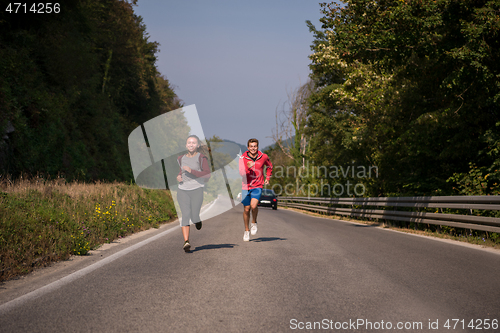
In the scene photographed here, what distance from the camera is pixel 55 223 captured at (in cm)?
738

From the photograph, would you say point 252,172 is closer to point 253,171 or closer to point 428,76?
point 253,171

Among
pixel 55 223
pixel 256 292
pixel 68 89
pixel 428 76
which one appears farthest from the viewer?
pixel 68 89

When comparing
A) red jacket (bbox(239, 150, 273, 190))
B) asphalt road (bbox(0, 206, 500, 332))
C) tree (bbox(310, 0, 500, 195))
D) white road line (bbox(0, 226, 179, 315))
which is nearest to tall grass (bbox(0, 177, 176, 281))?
asphalt road (bbox(0, 206, 500, 332))

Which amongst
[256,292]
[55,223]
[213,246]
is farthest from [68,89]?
[256,292]

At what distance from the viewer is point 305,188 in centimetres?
3875

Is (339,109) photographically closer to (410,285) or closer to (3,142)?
(3,142)

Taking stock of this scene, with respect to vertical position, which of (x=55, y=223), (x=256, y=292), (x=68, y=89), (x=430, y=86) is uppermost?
(x=68, y=89)

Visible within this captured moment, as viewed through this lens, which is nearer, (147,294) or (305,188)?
(147,294)

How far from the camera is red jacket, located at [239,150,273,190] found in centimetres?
866

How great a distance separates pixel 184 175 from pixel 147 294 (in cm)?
318

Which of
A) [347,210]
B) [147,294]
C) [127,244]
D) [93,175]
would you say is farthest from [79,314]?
[93,175]

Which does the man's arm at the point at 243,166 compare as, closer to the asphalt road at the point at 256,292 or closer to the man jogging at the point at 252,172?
the man jogging at the point at 252,172

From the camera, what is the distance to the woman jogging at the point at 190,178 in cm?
738

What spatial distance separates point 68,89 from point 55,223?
68.8ft
